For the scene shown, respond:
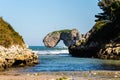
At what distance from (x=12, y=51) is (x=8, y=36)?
4812 mm

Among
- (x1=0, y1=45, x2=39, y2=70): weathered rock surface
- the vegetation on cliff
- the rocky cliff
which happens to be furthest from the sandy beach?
the vegetation on cliff

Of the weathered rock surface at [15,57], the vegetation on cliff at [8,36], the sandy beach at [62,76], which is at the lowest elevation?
the sandy beach at [62,76]

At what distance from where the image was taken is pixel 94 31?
130 meters

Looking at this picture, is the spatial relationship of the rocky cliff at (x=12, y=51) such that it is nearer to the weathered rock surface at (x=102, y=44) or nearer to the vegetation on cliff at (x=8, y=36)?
the vegetation on cliff at (x=8, y=36)

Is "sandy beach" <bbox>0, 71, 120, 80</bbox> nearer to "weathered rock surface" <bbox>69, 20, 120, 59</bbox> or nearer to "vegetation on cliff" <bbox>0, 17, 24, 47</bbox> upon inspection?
"vegetation on cliff" <bbox>0, 17, 24, 47</bbox>

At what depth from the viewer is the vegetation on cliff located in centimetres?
6151

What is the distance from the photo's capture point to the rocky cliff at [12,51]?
188 ft

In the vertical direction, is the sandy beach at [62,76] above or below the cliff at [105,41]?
below

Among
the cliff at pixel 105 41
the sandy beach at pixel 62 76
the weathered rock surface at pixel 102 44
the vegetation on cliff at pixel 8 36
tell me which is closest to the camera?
the sandy beach at pixel 62 76

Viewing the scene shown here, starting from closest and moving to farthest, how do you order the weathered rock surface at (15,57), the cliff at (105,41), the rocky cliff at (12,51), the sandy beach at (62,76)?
1. the sandy beach at (62,76)
2. the weathered rock surface at (15,57)
3. the rocky cliff at (12,51)
4. the cliff at (105,41)

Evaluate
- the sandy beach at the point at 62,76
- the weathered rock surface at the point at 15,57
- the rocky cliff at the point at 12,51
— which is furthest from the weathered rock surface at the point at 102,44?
the sandy beach at the point at 62,76

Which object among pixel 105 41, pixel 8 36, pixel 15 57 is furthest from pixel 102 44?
pixel 15 57

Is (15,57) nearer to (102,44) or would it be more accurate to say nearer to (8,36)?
(8,36)

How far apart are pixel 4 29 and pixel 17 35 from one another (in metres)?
6.18
